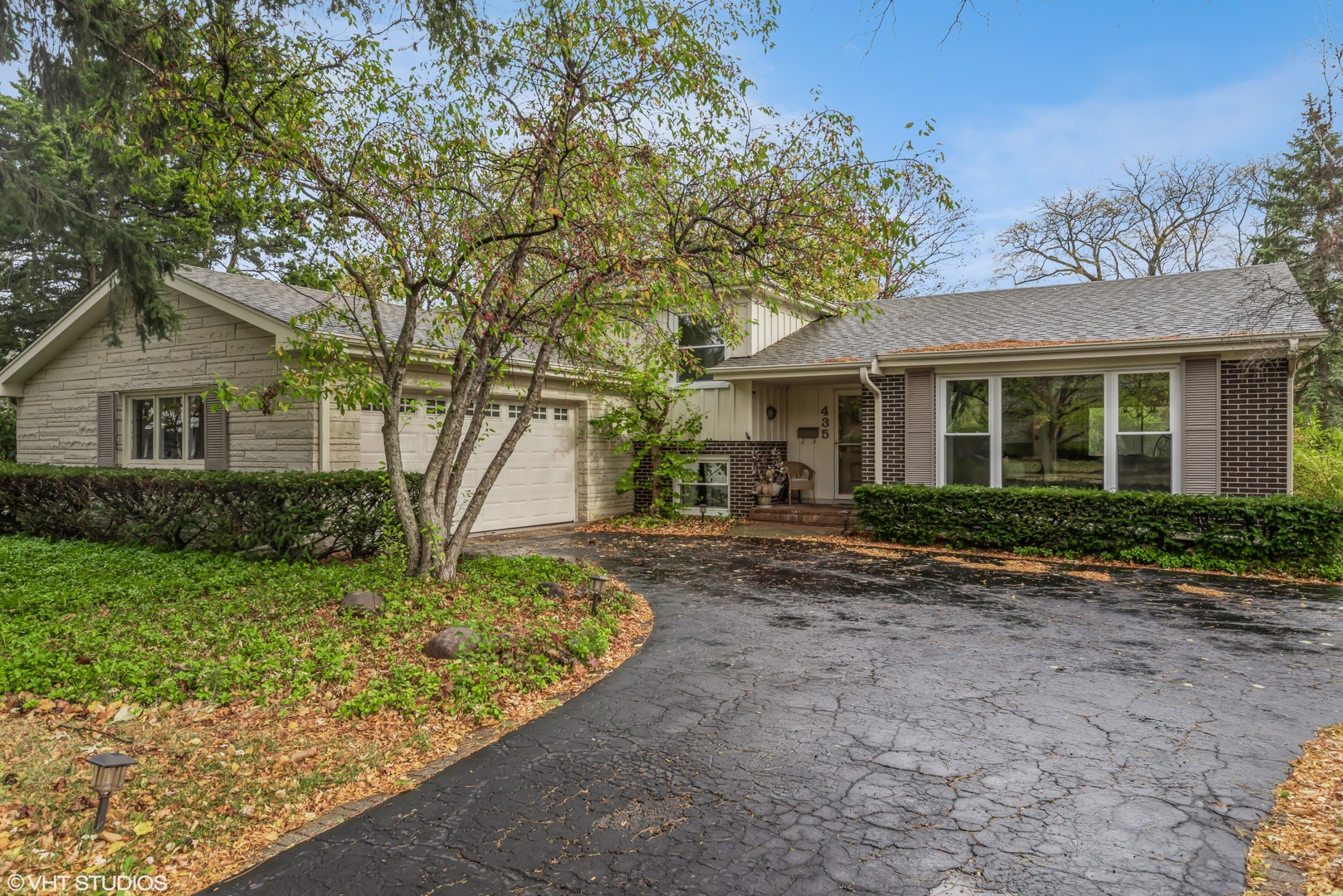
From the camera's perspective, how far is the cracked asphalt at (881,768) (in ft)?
9.20

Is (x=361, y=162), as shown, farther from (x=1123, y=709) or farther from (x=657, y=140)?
(x=1123, y=709)

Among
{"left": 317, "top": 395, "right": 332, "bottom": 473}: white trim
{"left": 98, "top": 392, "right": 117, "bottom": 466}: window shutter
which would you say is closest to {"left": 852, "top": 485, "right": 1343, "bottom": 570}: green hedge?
{"left": 317, "top": 395, "right": 332, "bottom": 473}: white trim

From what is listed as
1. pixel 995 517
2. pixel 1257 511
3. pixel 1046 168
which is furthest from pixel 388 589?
pixel 1046 168

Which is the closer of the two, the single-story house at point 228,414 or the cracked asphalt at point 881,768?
the cracked asphalt at point 881,768

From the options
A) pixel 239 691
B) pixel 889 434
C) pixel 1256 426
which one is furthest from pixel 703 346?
pixel 239 691

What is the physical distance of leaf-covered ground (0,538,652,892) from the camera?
3109 millimetres

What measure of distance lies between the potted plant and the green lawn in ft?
22.6

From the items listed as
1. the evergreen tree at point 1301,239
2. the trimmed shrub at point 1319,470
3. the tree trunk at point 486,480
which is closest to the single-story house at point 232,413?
the tree trunk at point 486,480

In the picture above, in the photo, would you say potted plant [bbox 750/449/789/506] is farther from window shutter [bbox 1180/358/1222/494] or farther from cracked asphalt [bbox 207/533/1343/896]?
cracked asphalt [bbox 207/533/1343/896]

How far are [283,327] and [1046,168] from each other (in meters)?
22.0

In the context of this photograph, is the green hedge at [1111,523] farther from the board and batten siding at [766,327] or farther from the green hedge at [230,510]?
the green hedge at [230,510]

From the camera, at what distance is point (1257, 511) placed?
8836 mm

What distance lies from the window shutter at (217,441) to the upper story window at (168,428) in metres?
0.30

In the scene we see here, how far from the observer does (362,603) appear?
19.8 ft
